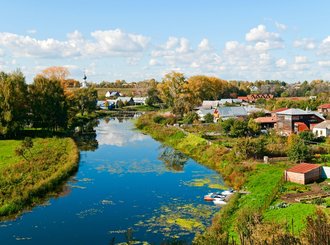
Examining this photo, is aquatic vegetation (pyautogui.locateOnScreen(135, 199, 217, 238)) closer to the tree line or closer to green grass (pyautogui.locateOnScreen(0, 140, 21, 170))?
green grass (pyautogui.locateOnScreen(0, 140, 21, 170))

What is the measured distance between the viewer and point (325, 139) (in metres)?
43.2

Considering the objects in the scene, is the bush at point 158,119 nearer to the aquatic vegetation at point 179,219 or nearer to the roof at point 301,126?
the roof at point 301,126

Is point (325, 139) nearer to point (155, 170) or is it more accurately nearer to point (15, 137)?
point (155, 170)

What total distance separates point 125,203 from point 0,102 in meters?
29.7

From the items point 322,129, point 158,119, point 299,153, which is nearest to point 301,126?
point 322,129

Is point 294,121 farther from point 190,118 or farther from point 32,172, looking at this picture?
point 32,172

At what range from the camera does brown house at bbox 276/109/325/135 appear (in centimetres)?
5088

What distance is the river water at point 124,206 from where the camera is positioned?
2056 centimetres

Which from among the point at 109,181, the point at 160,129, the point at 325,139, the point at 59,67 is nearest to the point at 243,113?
the point at 160,129

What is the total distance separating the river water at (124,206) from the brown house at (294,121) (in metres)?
17.9

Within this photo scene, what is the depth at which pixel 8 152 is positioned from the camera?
3919cm

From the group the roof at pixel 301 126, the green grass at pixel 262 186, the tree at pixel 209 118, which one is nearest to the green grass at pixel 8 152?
the green grass at pixel 262 186

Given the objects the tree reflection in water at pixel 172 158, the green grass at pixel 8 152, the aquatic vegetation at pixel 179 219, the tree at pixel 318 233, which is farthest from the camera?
the tree reflection in water at pixel 172 158

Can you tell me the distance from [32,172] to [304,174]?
790 inches
